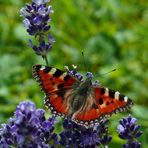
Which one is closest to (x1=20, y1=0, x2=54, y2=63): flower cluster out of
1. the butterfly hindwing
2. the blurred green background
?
the butterfly hindwing

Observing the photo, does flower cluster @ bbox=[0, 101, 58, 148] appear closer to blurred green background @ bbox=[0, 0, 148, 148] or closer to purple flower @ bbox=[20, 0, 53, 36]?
purple flower @ bbox=[20, 0, 53, 36]

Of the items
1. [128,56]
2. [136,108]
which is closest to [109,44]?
[128,56]

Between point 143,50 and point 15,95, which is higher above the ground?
point 143,50

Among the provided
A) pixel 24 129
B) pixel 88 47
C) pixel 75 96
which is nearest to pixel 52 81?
pixel 75 96

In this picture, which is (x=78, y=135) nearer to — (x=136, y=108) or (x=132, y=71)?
(x=136, y=108)

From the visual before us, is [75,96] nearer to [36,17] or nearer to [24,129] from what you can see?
[36,17]

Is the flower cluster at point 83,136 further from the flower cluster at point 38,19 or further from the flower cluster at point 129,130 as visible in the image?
the flower cluster at point 38,19

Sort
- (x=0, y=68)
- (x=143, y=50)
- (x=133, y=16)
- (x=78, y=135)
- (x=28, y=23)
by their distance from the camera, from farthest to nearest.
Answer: (x=133, y=16)
(x=143, y=50)
(x=0, y=68)
(x=28, y=23)
(x=78, y=135)

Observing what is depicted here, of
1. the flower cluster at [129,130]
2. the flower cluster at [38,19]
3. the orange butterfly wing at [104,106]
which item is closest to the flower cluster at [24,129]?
the orange butterfly wing at [104,106]
